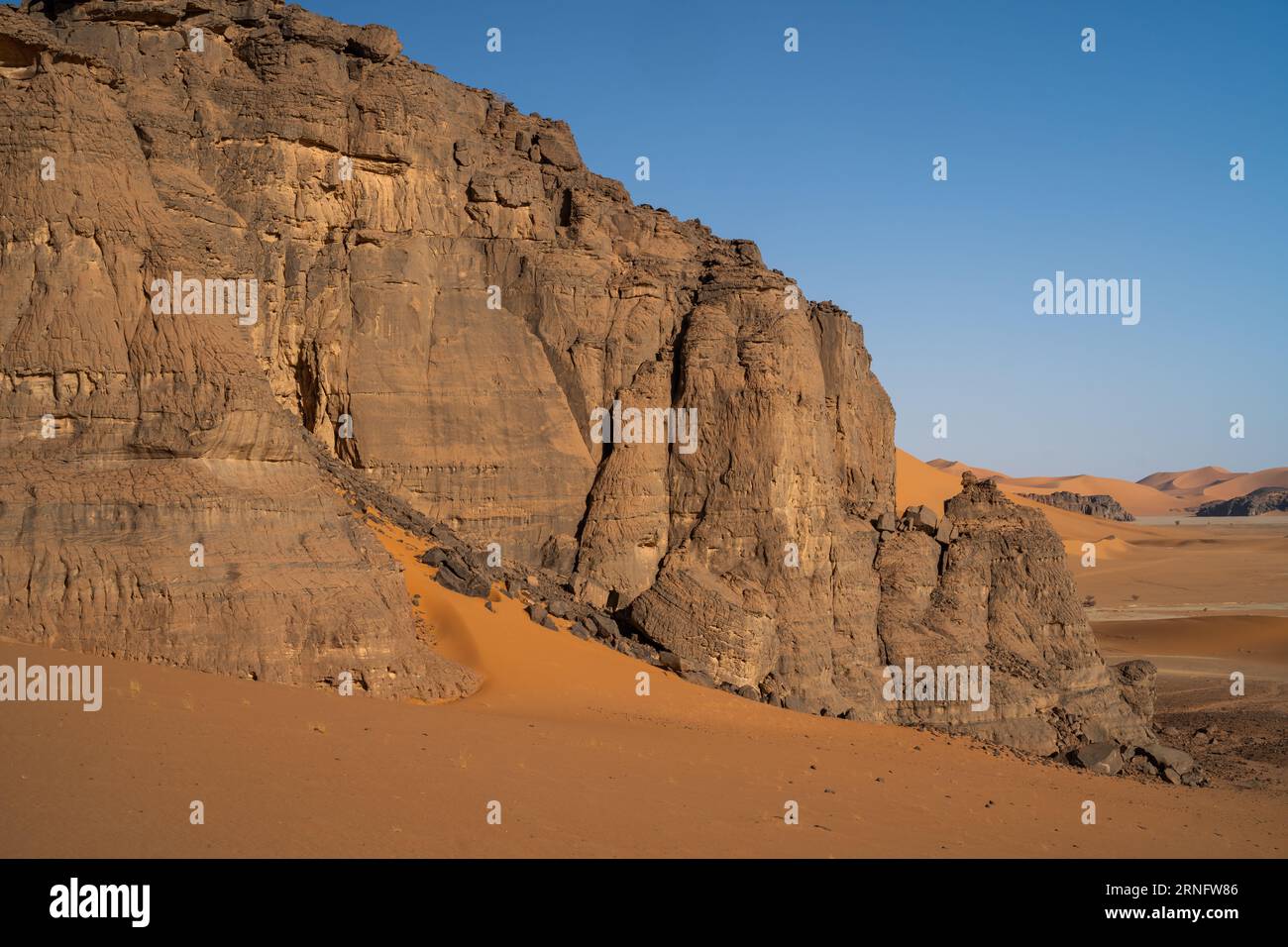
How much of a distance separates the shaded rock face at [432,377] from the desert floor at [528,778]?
2.09 metres

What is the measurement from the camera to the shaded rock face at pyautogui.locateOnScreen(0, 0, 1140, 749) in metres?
14.0

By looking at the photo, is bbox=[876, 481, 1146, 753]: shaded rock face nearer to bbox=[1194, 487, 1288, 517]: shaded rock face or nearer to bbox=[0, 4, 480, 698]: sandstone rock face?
bbox=[0, 4, 480, 698]: sandstone rock face

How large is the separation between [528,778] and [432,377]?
13792 mm

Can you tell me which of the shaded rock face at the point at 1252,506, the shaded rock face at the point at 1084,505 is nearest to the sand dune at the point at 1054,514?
the shaded rock face at the point at 1084,505

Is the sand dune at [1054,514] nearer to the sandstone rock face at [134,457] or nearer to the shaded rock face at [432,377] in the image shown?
the shaded rock face at [432,377]

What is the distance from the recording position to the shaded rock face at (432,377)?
Result: 14.0m

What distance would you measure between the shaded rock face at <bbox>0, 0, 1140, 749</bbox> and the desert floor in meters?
2.09

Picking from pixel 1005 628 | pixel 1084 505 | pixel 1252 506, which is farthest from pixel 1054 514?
pixel 1005 628

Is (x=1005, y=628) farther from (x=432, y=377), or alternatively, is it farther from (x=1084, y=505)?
(x=1084, y=505)

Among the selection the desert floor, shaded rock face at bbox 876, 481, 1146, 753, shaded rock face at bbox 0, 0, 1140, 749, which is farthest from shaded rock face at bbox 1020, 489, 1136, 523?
the desert floor

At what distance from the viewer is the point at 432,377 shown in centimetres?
2422

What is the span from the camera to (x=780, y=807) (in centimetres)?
1230

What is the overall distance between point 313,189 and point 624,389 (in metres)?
7.76
